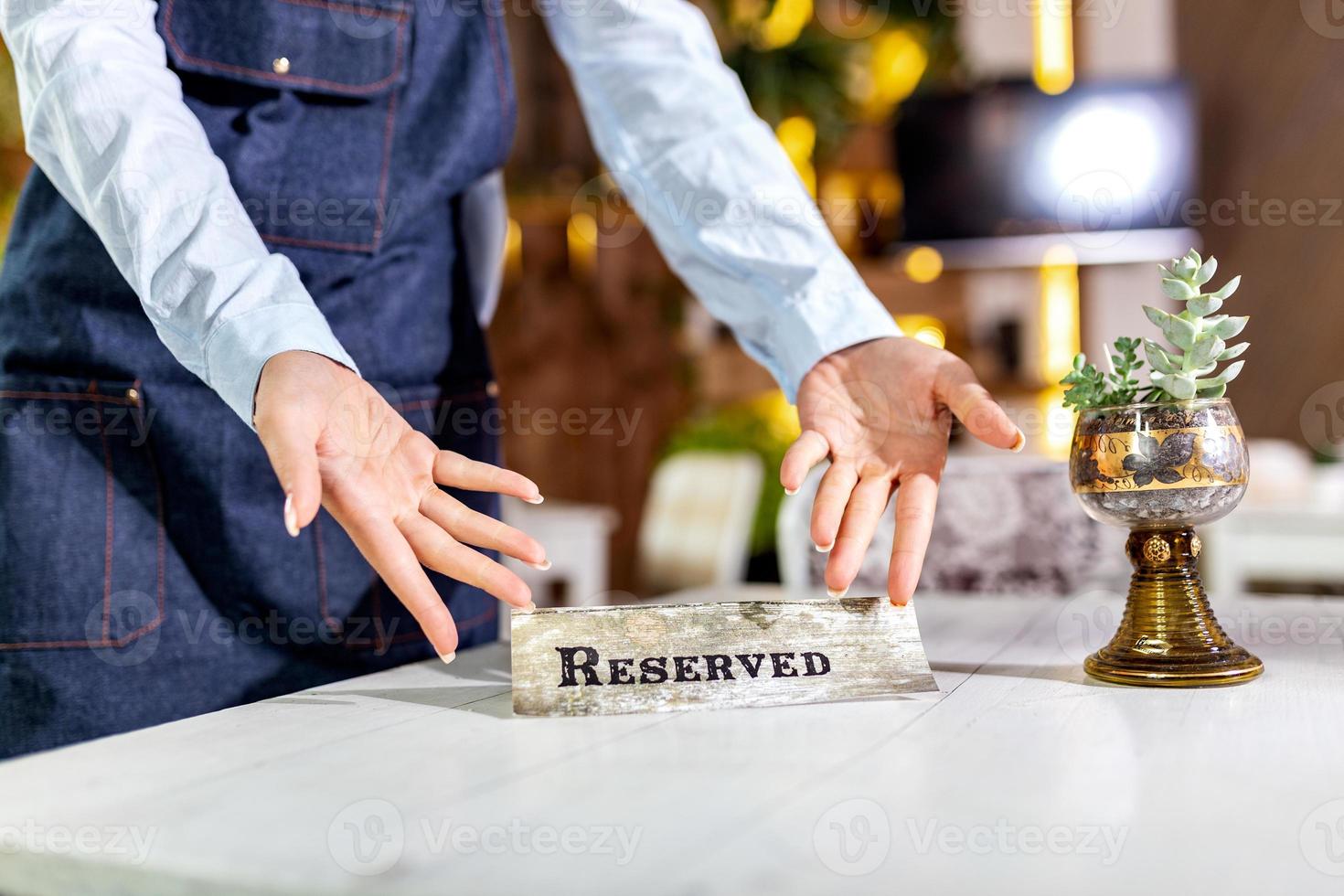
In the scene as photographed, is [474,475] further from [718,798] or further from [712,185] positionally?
[712,185]

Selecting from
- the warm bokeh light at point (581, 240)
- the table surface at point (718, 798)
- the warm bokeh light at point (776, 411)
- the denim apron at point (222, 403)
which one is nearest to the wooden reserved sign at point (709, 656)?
the table surface at point (718, 798)

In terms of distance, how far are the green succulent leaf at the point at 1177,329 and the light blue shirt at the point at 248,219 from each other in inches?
8.4

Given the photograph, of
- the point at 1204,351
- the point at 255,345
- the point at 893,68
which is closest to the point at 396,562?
the point at 255,345

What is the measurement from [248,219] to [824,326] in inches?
16.4

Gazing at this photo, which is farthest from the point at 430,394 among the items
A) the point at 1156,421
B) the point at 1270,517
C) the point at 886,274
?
the point at 886,274

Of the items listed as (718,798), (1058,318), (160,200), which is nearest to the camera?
(718,798)

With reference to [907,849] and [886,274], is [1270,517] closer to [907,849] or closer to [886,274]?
[907,849]

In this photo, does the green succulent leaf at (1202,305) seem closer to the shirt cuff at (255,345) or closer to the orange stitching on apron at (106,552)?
the shirt cuff at (255,345)

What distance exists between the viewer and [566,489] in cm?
475

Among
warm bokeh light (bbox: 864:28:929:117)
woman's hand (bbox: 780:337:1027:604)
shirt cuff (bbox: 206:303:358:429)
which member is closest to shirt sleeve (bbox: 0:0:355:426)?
shirt cuff (bbox: 206:303:358:429)

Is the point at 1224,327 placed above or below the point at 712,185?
below

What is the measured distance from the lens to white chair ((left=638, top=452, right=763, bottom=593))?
2898 mm

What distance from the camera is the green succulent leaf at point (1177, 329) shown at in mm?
677

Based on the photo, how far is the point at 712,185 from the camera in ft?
3.21
